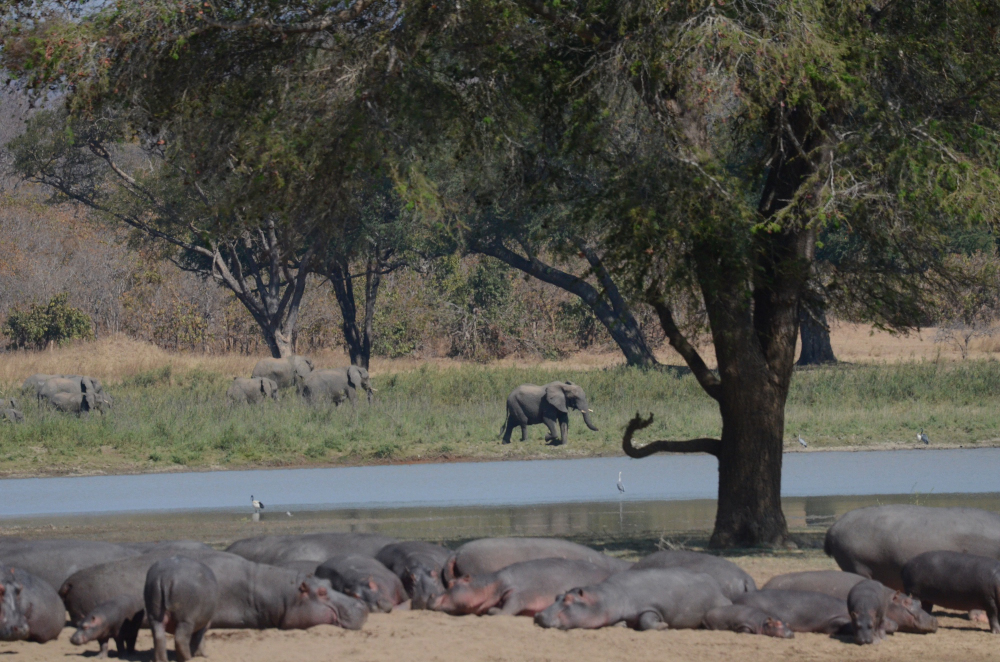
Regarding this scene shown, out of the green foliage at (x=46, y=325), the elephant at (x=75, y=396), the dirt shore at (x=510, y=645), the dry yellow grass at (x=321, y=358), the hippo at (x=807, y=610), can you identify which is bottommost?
the dirt shore at (x=510, y=645)

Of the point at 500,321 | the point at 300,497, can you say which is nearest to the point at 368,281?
the point at 500,321

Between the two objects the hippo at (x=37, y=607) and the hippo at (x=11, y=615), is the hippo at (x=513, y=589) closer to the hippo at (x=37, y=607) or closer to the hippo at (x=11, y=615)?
the hippo at (x=37, y=607)

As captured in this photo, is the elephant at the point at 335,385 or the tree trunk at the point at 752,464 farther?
the elephant at the point at 335,385

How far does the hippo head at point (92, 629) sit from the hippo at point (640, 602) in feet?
7.92

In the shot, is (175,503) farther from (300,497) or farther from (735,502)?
(735,502)

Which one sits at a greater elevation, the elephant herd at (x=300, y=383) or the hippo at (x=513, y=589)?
the elephant herd at (x=300, y=383)

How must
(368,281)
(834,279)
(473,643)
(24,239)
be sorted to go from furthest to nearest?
(24,239), (368,281), (834,279), (473,643)

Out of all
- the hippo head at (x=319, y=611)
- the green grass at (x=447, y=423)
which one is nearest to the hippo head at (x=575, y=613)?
the hippo head at (x=319, y=611)

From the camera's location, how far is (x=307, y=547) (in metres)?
9.06

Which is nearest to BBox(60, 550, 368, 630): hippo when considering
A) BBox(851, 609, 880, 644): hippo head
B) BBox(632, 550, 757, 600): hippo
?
BBox(632, 550, 757, 600): hippo

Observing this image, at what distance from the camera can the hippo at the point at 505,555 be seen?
337 inches

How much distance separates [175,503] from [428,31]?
9.77 metres

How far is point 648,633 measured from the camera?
7.52m

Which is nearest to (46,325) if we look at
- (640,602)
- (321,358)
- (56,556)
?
(321,358)
